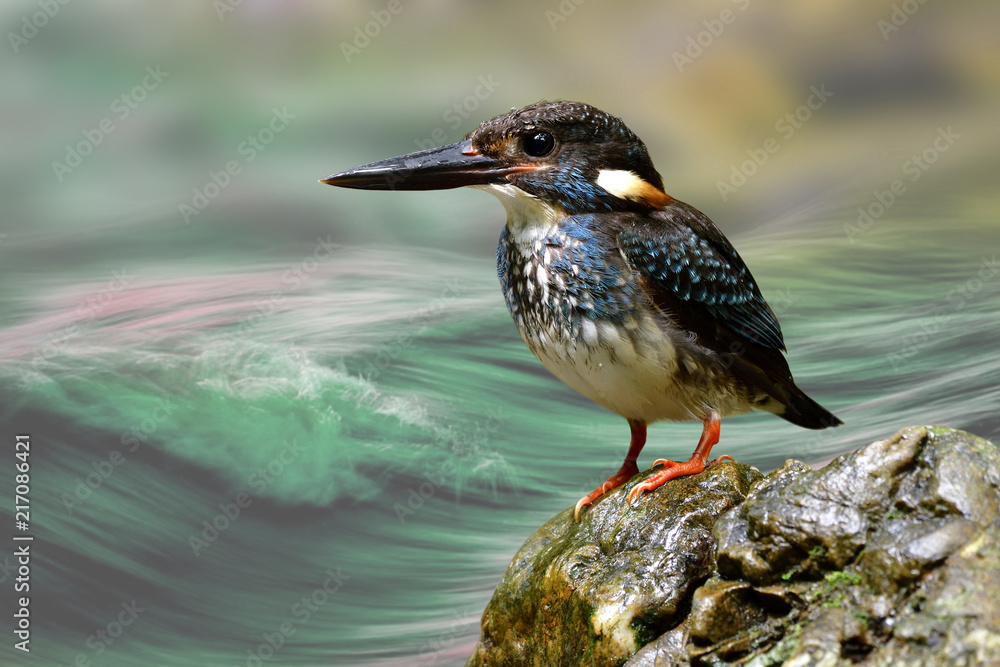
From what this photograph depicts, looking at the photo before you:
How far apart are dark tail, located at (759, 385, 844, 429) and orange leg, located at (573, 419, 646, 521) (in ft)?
1.43

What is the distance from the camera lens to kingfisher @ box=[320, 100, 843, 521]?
2912 mm

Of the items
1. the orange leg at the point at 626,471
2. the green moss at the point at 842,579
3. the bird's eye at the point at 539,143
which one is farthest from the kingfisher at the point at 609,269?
the green moss at the point at 842,579

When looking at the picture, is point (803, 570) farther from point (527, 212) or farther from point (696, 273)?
point (527, 212)

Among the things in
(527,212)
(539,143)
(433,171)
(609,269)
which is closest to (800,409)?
(609,269)

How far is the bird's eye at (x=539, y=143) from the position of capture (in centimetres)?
300

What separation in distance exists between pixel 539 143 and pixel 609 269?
47 centimetres

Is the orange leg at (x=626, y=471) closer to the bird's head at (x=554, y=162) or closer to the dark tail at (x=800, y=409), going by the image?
the dark tail at (x=800, y=409)

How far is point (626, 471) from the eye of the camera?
337 cm

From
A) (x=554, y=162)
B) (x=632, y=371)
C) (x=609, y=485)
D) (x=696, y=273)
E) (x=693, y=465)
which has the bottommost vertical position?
(x=609, y=485)

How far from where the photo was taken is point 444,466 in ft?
17.2

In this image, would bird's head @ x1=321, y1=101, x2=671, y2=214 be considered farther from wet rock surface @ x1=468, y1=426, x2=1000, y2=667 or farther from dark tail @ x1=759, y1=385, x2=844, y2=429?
wet rock surface @ x1=468, y1=426, x2=1000, y2=667

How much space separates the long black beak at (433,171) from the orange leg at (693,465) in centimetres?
103

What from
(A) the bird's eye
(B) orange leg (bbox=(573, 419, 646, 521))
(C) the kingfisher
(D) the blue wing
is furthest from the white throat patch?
(B) orange leg (bbox=(573, 419, 646, 521))

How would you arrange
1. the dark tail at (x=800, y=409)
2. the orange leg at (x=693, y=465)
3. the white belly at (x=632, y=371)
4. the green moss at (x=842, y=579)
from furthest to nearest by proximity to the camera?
the dark tail at (x=800, y=409)
the orange leg at (x=693, y=465)
the white belly at (x=632, y=371)
the green moss at (x=842, y=579)
